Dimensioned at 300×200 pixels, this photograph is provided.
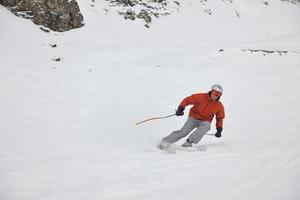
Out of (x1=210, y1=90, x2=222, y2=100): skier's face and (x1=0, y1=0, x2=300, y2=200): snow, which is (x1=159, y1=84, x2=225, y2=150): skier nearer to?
(x1=210, y1=90, x2=222, y2=100): skier's face

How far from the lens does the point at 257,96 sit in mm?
14328

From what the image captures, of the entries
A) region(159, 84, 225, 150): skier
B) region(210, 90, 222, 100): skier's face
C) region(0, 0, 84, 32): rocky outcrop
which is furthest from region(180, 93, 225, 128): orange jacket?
region(0, 0, 84, 32): rocky outcrop

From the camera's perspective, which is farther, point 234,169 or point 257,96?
point 257,96

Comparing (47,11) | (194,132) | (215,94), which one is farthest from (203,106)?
(47,11)

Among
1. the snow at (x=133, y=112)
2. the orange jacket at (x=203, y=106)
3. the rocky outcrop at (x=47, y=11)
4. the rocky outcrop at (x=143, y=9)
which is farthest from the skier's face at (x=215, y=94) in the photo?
the rocky outcrop at (x=143, y=9)

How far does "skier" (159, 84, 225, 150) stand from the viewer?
26.8 ft

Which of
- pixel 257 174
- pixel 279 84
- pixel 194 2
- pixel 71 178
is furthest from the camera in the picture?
pixel 194 2

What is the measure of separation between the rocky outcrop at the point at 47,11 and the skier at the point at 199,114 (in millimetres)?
12940

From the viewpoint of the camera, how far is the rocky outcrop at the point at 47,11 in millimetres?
18891

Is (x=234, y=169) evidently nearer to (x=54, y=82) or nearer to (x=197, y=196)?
(x=197, y=196)

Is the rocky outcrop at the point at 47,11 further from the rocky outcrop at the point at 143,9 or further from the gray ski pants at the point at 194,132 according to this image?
the gray ski pants at the point at 194,132

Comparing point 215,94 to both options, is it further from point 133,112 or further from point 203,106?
point 133,112

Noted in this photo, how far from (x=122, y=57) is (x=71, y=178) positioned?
13252 millimetres

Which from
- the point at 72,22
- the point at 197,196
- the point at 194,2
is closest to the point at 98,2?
the point at 72,22
